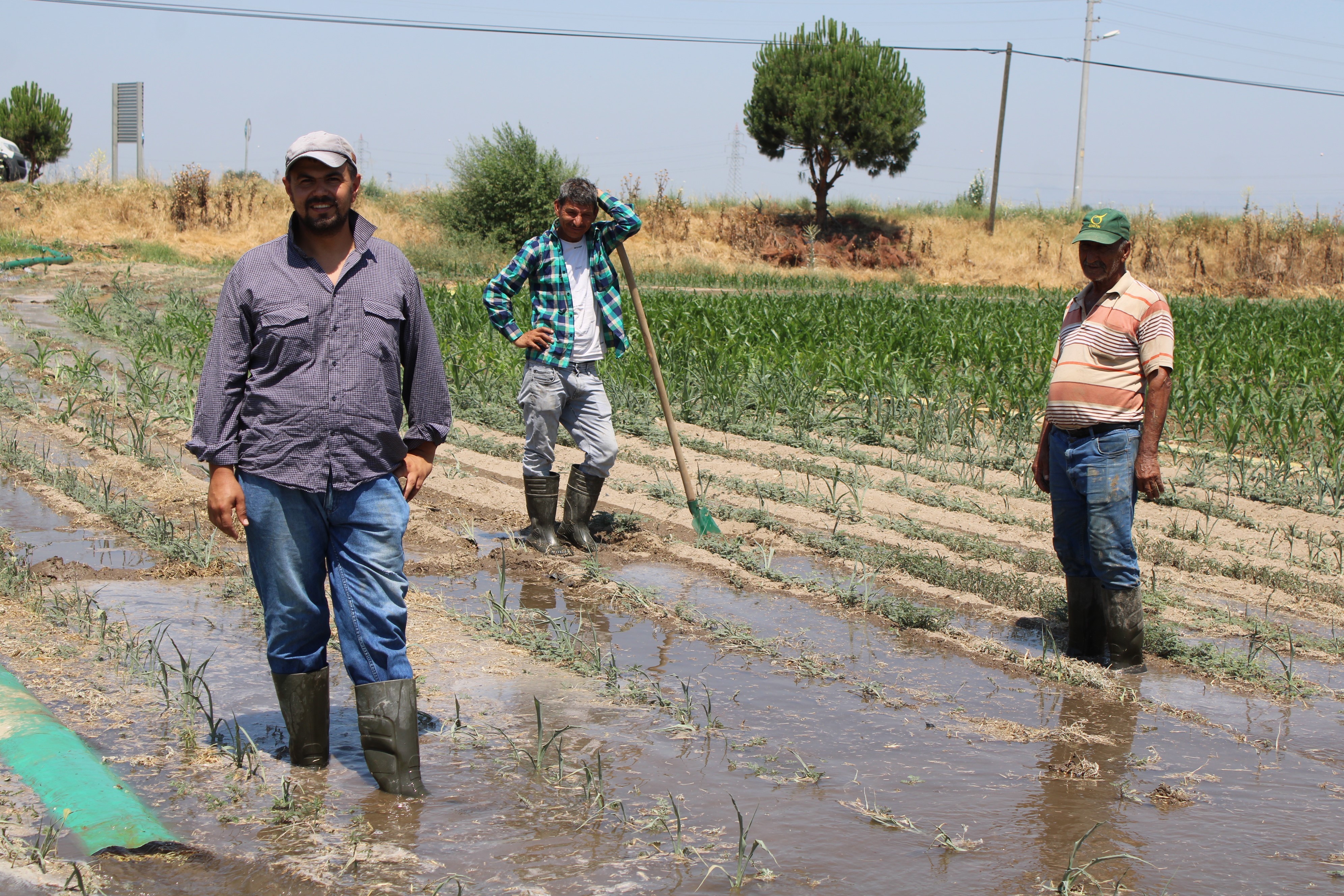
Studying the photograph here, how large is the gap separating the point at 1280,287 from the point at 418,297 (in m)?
→ 41.3

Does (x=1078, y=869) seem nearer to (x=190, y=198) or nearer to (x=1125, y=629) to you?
(x=1125, y=629)

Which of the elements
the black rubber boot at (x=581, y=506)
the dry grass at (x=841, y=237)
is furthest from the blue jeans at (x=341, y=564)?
the dry grass at (x=841, y=237)

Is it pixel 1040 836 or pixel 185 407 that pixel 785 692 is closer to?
pixel 1040 836

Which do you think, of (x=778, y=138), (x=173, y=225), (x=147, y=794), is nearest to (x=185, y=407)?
(x=147, y=794)

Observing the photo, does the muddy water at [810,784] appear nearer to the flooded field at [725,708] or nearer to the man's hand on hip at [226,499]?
the flooded field at [725,708]

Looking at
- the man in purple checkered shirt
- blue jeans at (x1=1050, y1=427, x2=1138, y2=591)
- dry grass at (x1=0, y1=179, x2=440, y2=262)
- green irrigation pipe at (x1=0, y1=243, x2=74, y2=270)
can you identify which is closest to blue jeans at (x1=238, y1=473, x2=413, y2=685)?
the man in purple checkered shirt

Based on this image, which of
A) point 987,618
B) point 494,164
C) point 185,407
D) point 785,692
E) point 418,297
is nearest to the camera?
point 418,297

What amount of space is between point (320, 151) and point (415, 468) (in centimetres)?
92

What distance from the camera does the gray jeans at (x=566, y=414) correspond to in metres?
6.17

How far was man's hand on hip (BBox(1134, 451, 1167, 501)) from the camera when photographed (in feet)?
14.9

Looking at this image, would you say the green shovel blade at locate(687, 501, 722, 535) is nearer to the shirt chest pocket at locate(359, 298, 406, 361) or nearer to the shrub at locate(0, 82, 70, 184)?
the shirt chest pocket at locate(359, 298, 406, 361)

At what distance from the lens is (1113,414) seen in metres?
4.63

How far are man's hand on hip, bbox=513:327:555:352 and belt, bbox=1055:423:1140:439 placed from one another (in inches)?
106

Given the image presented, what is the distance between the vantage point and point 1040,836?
10.3 feet
